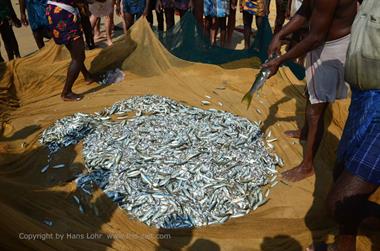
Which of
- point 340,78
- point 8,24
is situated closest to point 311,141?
point 340,78

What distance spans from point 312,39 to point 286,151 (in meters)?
1.58

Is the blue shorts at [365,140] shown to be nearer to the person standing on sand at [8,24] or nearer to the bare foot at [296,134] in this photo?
the bare foot at [296,134]

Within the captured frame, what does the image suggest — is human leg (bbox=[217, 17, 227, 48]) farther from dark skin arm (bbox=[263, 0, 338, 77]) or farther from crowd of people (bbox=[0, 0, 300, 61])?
dark skin arm (bbox=[263, 0, 338, 77])

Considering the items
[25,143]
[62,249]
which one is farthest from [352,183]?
[25,143]

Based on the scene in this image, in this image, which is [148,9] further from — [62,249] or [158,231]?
[62,249]

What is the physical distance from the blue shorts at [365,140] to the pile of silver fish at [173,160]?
1.23 m

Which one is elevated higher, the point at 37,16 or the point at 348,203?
the point at 37,16

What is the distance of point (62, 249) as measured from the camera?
2.65 m

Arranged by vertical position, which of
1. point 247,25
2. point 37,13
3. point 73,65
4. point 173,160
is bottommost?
point 173,160

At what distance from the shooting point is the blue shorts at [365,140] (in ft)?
8.59

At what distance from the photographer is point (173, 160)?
158 inches

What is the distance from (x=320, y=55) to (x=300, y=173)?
1.30 metres

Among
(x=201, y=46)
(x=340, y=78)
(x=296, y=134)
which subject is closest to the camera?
(x=340, y=78)

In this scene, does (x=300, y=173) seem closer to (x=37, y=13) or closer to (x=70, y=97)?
(x=70, y=97)
